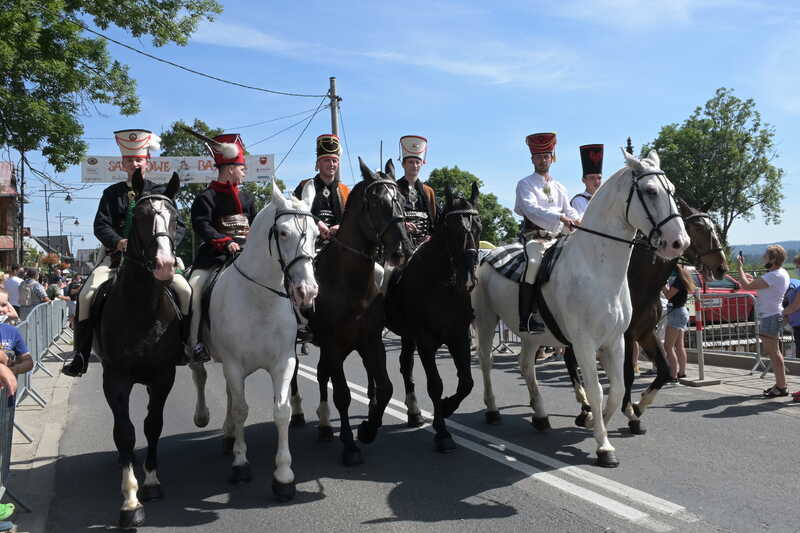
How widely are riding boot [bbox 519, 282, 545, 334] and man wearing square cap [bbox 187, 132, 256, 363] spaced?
116 inches

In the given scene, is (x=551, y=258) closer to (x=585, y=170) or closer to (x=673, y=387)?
(x=585, y=170)

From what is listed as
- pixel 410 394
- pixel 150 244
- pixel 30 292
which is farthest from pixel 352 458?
pixel 30 292

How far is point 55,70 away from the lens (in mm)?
12633

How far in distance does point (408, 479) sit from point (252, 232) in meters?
2.51

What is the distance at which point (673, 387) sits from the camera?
31.5ft

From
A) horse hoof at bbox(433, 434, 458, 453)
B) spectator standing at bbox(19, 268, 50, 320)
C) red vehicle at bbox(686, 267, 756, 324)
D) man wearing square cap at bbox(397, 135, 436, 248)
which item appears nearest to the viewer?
horse hoof at bbox(433, 434, 458, 453)

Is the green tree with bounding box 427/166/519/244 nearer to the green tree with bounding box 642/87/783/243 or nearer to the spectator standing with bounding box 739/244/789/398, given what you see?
the green tree with bounding box 642/87/783/243

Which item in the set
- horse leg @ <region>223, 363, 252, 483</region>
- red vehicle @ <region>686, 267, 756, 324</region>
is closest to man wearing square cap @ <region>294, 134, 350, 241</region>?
horse leg @ <region>223, 363, 252, 483</region>

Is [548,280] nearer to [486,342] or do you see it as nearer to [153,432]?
[486,342]

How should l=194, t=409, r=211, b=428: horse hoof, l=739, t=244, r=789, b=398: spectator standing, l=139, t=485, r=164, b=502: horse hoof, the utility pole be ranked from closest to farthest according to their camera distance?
1. l=139, t=485, r=164, b=502: horse hoof
2. l=194, t=409, r=211, b=428: horse hoof
3. l=739, t=244, r=789, b=398: spectator standing
4. the utility pole

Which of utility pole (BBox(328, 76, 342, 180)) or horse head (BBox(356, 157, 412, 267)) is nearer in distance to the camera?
horse head (BBox(356, 157, 412, 267))

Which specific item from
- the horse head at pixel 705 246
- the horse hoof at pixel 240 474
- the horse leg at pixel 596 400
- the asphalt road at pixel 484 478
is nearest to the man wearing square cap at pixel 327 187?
the asphalt road at pixel 484 478

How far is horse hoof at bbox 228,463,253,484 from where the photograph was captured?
5.64 metres

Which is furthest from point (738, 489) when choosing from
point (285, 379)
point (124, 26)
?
point (124, 26)
